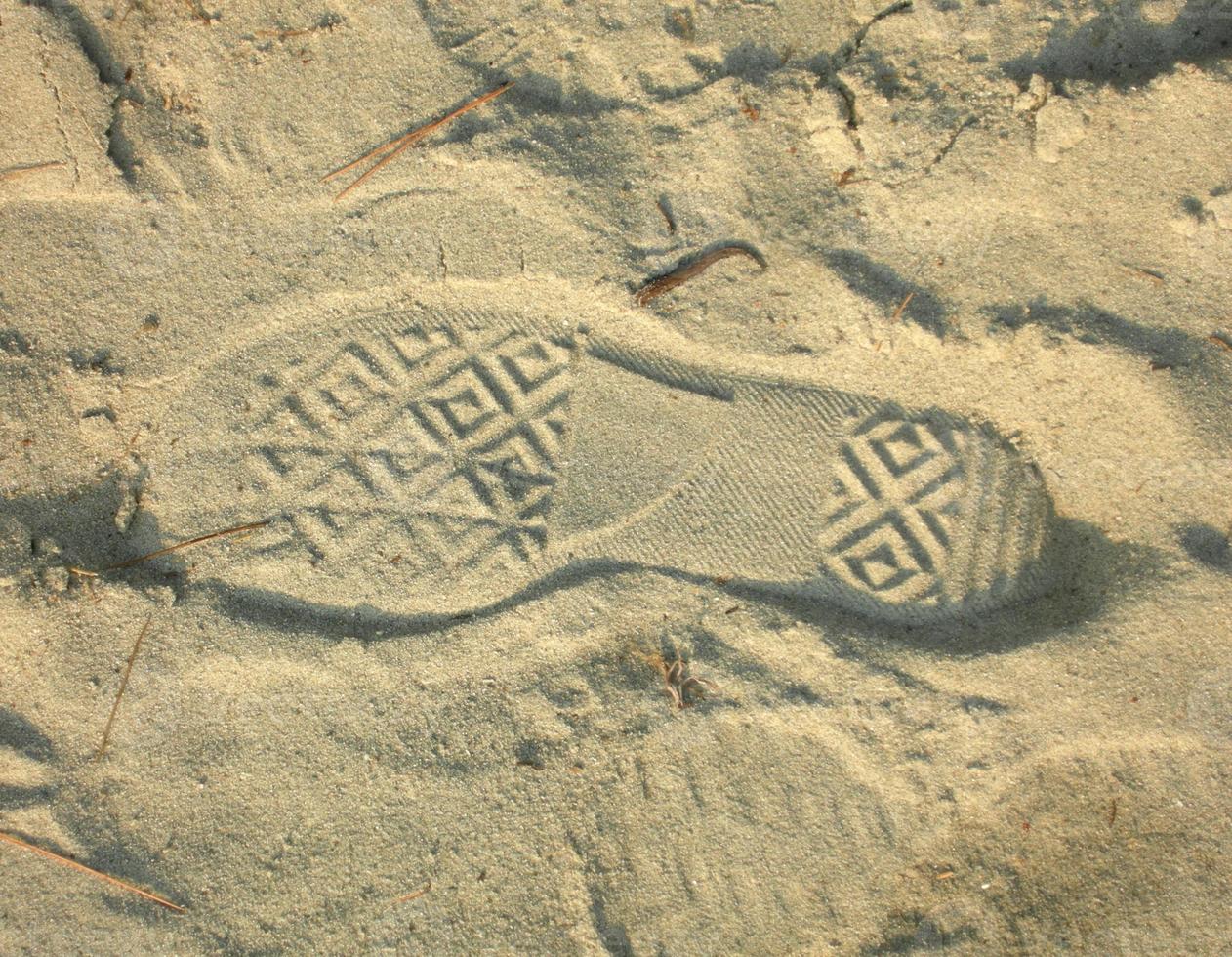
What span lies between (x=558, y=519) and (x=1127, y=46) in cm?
200

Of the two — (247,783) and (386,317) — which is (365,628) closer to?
(247,783)

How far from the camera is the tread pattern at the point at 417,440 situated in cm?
225

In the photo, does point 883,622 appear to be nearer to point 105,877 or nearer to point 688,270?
point 688,270

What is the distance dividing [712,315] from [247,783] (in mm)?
1934

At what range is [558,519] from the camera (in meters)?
2.24

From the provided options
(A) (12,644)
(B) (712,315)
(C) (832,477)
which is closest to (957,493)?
(C) (832,477)

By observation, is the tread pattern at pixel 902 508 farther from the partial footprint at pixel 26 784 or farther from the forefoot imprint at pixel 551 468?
the partial footprint at pixel 26 784

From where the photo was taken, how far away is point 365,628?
2256mm

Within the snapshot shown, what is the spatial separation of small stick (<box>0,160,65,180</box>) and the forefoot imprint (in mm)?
754

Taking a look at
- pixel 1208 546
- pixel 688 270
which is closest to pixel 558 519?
pixel 688 270

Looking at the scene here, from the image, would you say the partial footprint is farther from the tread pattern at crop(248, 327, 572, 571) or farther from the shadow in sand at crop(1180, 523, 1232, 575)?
the shadow in sand at crop(1180, 523, 1232, 575)

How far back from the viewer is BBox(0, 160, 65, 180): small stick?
2217 millimetres

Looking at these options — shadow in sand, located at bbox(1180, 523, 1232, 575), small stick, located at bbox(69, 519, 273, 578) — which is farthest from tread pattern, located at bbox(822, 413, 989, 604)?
small stick, located at bbox(69, 519, 273, 578)

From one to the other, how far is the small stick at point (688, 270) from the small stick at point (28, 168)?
176 centimetres
